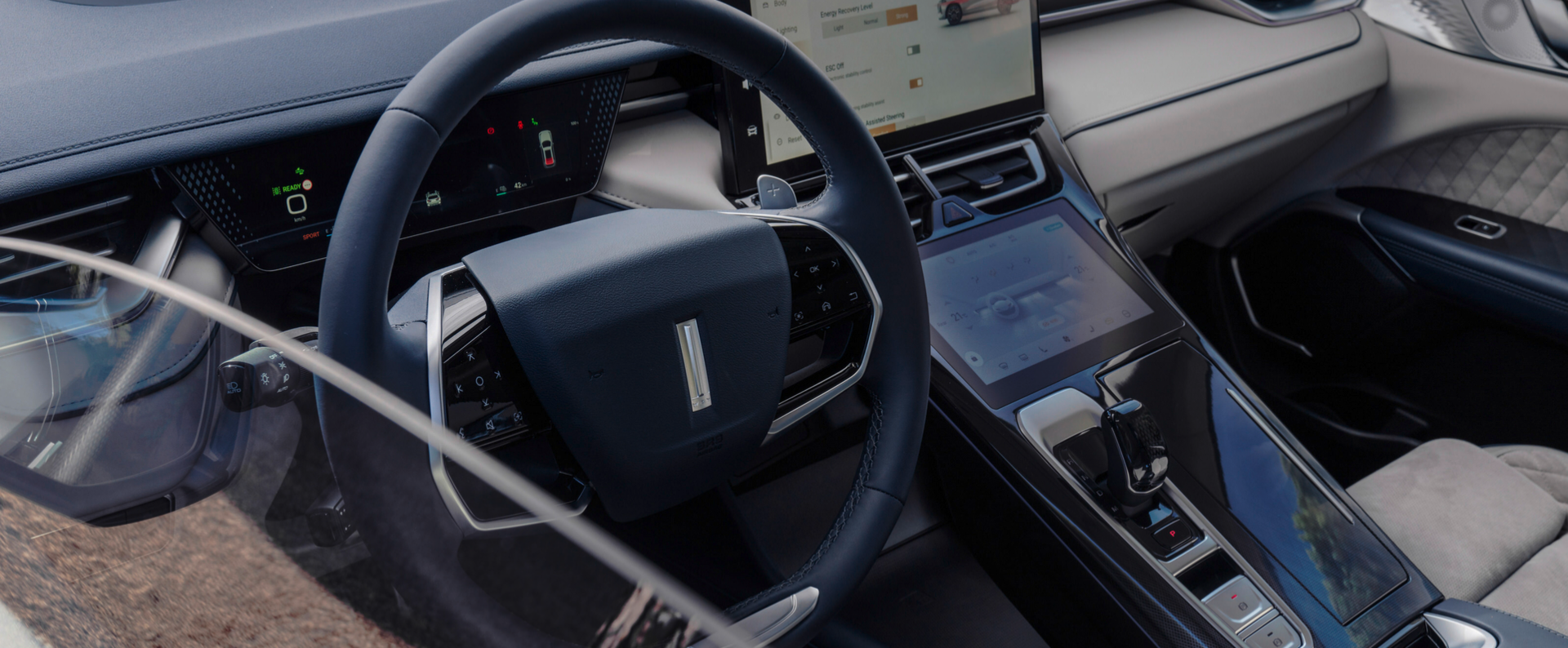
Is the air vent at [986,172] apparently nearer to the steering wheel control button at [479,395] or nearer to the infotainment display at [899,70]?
the infotainment display at [899,70]

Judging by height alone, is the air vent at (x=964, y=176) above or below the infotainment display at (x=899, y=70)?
below

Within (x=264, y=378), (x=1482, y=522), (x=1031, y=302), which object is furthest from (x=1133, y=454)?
(x=264, y=378)

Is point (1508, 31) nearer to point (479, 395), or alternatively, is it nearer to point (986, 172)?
point (986, 172)

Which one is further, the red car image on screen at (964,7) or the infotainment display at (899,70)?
the red car image on screen at (964,7)

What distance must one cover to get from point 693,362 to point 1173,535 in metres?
0.60

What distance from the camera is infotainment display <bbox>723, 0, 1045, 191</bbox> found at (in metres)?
1.02

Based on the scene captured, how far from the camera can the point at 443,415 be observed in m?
0.56

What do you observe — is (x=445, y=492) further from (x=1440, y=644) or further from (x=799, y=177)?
(x=1440, y=644)

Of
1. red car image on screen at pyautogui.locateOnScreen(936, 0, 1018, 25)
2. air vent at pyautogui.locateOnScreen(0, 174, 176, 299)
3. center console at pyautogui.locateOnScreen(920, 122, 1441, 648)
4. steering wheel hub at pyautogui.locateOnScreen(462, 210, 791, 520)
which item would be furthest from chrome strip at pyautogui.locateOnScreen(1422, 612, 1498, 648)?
air vent at pyautogui.locateOnScreen(0, 174, 176, 299)

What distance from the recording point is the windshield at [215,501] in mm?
346

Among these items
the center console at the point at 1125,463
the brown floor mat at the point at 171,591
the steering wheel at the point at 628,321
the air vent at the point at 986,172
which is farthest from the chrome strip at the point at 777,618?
the air vent at the point at 986,172

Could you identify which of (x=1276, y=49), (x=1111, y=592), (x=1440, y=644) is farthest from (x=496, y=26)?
(x=1276, y=49)

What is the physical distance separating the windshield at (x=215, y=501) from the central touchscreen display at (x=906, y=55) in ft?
1.94

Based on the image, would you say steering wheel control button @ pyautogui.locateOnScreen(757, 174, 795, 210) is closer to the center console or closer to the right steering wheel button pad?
the right steering wheel button pad
